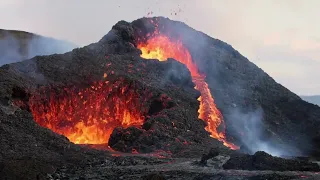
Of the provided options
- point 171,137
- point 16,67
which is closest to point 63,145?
point 171,137

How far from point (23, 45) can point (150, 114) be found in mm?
51503

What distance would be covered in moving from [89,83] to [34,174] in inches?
726

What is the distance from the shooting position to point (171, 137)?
29453 mm

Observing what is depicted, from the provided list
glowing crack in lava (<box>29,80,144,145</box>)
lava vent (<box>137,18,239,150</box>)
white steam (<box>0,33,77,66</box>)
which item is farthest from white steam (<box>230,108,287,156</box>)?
white steam (<box>0,33,77,66</box>)

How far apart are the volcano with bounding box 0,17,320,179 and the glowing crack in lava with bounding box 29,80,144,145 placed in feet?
0.29

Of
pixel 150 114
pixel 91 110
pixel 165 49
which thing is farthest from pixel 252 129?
pixel 91 110

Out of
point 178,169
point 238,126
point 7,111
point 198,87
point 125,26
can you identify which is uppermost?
point 125,26

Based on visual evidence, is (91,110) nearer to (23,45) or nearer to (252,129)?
(252,129)

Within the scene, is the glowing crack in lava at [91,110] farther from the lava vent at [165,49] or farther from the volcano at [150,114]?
the lava vent at [165,49]

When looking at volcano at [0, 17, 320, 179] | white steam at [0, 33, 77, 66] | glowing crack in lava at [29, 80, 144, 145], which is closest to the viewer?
volcano at [0, 17, 320, 179]

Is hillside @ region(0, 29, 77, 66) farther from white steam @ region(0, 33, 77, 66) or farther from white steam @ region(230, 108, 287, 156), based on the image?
white steam @ region(230, 108, 287, 156)

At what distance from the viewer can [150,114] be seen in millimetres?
33500

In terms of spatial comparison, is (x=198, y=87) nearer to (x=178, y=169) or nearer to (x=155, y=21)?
(x=155, y=21)

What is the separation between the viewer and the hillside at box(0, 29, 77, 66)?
68.7 m
